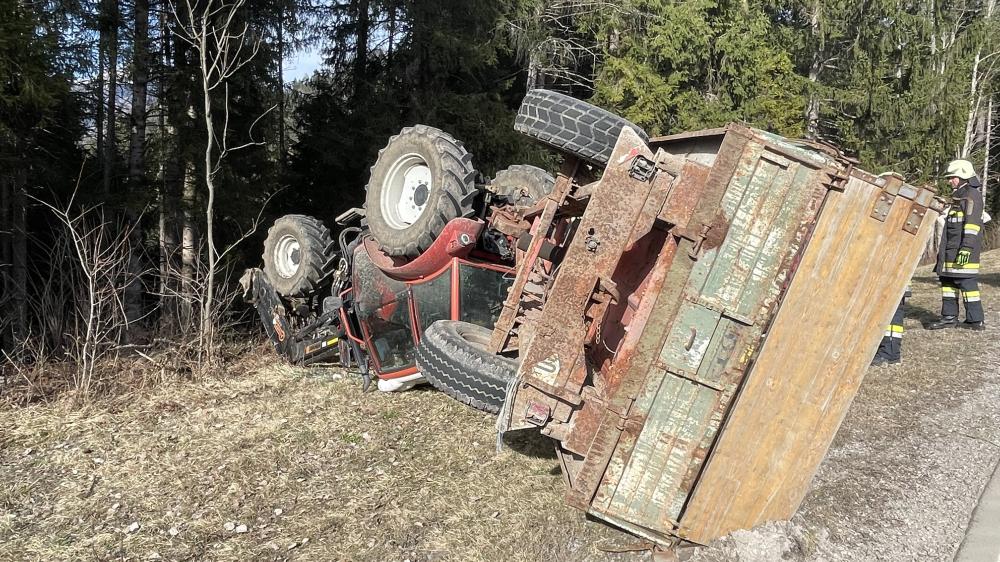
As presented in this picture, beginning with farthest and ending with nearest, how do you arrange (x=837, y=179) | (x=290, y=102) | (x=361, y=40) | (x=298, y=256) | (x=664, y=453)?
1. (x=361, y=40)
2. (x=290, y=102)
3. (x=298, y=256)
4. (x=664, y=453)
5. (x=837, y=179)

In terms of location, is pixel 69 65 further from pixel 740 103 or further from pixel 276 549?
pixel 740 103

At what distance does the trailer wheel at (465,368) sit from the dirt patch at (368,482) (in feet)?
1.38

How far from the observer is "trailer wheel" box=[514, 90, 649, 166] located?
3.47 meters

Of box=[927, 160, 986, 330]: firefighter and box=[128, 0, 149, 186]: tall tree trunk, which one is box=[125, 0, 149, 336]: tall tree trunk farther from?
box=[927, 160, 986, 330]: firefighter

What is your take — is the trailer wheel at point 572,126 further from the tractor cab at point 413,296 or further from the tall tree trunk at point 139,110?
the tall tree trunk at point 139,110

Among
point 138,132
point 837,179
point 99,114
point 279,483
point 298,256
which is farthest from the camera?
point 99,114

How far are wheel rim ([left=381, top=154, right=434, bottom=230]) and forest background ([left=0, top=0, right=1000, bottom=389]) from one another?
179 centimetres

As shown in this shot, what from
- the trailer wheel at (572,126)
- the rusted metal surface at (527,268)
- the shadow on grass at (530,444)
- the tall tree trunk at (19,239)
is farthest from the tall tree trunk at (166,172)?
the trailer wheel at (572,126)

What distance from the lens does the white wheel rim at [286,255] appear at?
589 cm

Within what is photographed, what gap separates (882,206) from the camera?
260 cm

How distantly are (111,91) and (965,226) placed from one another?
1226 cm

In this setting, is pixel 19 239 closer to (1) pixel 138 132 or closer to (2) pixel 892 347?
(1) pixel 138 132

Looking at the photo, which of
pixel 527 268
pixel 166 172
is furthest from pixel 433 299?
pixel 166 172

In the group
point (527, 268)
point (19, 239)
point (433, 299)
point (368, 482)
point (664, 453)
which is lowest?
point (19, 239)
